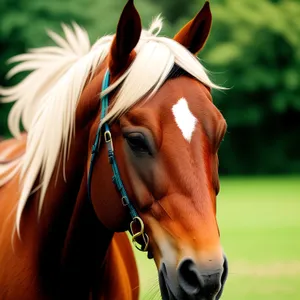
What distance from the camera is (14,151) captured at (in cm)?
392

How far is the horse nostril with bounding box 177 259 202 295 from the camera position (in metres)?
2.57

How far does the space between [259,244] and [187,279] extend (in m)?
10.0

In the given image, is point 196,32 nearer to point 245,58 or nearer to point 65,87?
point 65,87

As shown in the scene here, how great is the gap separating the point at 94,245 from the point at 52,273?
0.24m

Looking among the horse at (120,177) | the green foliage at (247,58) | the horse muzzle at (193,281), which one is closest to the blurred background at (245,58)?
the green foliage at (247,58)

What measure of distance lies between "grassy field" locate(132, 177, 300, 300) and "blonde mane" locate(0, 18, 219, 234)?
0.77 metres

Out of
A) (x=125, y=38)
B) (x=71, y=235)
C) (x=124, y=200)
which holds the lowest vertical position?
(x=71, y=235)

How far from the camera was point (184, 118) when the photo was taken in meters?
2.78

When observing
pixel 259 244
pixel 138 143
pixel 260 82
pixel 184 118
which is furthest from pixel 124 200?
pixel 260 82

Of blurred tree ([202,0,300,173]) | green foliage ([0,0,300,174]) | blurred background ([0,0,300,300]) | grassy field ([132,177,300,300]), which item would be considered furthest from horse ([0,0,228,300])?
blurred tree ([202,0,300,173])

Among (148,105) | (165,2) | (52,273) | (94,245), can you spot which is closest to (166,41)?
(148,105)

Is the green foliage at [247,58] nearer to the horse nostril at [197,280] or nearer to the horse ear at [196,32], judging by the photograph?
the horse ear at [196,32]

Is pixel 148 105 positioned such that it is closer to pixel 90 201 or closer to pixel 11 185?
pixel 90 201

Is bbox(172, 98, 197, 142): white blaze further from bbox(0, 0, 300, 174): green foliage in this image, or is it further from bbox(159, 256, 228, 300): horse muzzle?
bbox(0, 0, 300, 174): green foliage
